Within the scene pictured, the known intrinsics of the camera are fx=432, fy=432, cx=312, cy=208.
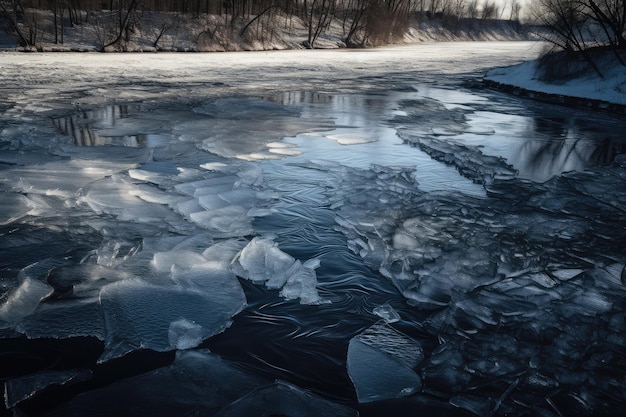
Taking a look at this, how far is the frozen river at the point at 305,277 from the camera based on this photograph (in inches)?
64.4

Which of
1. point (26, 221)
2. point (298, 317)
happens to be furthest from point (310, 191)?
point (26, 221)

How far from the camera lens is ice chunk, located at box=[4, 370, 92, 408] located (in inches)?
60.4

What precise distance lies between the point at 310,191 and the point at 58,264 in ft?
6.65

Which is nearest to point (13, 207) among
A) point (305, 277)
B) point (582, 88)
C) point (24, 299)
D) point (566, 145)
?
point (24, 299)

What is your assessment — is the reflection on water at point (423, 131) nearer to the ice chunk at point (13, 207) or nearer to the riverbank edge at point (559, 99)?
the riverbank edge at point (559, 99)

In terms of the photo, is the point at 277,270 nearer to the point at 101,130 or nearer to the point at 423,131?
the point at 101,130

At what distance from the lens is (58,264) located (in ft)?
7.82

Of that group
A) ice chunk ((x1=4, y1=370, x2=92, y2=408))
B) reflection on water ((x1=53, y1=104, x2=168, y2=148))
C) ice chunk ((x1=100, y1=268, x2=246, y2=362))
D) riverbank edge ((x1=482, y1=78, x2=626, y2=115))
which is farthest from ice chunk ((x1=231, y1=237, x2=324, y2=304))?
riverbank edge ((x1=482, y1=78, x2=626, y2=115))

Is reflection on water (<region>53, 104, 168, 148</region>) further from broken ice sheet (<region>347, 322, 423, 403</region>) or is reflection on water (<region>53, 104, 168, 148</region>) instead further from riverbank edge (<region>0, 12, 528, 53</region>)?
riverbank edge (<region>0, 12, 528, 53</region>)

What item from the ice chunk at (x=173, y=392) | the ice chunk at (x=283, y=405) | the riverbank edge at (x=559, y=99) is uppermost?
the riverbank edge at (x=559, y=99)

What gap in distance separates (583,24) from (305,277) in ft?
43.5

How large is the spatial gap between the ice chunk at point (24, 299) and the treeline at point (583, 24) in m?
12.9

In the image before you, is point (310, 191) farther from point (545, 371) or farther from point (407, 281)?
point (545, 371)

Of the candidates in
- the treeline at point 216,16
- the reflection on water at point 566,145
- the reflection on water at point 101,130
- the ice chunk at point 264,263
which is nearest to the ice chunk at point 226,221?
the ice chunk at point 264,263
